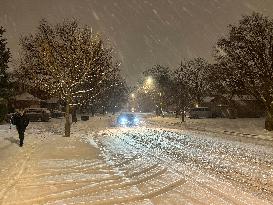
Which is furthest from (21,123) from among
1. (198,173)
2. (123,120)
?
(123,120)

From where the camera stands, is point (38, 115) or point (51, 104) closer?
point (38, 115)

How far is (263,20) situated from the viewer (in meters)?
36.3

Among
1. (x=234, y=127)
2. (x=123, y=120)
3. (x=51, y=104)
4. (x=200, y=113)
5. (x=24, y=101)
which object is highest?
(x=51, y=104)

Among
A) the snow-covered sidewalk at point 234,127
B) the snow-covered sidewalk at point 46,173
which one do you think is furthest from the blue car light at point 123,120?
the snow-covered sidewalk at point 46,173

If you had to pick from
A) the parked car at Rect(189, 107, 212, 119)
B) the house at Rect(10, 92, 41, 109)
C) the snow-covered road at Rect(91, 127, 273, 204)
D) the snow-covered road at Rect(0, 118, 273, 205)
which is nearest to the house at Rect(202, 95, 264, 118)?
the parked car at Rect(189, 107, 212, 119)

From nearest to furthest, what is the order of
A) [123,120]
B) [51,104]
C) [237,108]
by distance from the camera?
[123,120] < [237,108] < [51,104]

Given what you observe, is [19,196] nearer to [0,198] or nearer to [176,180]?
[0,198]

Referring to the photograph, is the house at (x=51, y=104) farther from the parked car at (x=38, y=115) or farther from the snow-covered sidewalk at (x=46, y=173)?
the snow-covered sidewalk at (x=46, y=173)

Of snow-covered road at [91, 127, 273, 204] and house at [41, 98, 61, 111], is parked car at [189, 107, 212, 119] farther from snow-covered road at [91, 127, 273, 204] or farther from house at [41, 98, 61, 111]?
snow-covered road at [91, 127, 273, 204]

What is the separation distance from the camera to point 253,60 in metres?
36.6

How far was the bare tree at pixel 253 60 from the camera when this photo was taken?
35.9 meters

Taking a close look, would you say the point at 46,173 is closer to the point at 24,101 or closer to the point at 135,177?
the point at 135,177

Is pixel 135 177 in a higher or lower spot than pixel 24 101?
lower

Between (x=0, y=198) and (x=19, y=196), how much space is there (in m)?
0.39
